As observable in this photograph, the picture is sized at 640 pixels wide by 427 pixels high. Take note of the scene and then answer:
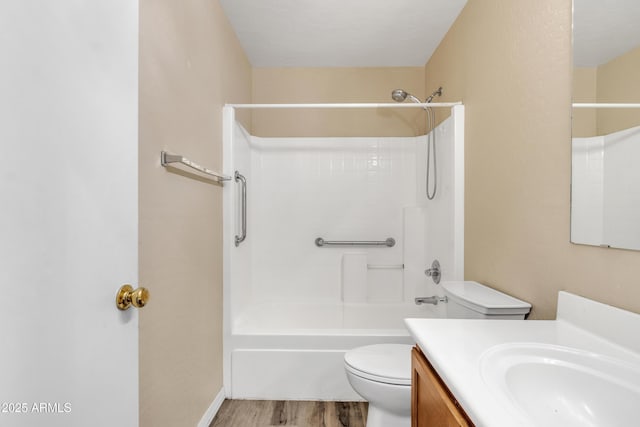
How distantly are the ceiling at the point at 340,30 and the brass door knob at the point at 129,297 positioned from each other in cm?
193

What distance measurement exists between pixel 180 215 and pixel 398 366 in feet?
3.89

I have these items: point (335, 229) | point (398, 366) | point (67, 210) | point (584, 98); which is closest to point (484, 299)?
point (398, 366)

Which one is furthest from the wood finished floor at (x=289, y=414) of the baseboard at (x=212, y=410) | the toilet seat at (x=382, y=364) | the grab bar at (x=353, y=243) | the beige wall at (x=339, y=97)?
the beige wall at (x=339, y=97)

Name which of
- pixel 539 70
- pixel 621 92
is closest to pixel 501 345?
pixel 621 92

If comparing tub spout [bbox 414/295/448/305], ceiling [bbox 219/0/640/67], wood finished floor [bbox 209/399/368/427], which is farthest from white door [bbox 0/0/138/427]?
tub spout [bbox 414/295/448/305]

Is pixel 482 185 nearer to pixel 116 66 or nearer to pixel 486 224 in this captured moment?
pixel 486 224

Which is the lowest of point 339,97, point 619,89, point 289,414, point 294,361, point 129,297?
point 289,414

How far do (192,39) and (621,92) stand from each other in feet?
5.53

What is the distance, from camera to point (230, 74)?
2.30 meters

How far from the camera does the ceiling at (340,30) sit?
82.6 inches

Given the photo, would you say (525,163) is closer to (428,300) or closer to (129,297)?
(428,300)

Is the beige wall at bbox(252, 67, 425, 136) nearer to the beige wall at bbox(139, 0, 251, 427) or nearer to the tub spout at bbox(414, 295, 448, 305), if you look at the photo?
the beige wall at bbox(139, 0, 251, 427)

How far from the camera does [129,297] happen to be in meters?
0.77

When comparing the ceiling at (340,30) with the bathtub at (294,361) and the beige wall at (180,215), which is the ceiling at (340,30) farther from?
the bathtub at (294,361)
